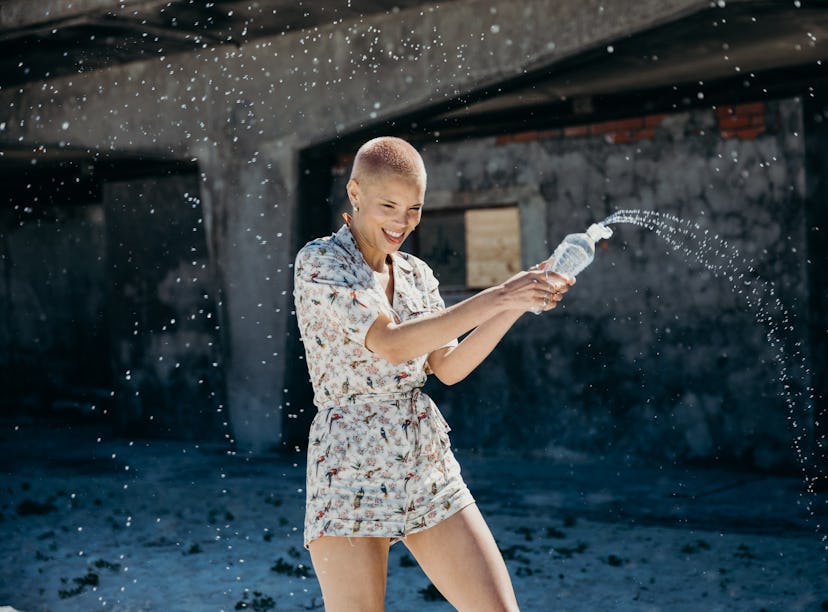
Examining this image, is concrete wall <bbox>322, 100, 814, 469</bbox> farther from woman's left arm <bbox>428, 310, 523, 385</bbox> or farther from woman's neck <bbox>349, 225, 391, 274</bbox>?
woman's neck <bbox>349, 225, 391, 274</bbox>

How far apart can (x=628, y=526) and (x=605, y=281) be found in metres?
2.97

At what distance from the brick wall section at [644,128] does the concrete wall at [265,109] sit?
1.33m

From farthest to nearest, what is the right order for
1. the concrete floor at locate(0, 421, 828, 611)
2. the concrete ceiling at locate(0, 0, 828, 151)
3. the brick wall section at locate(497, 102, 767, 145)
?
the brick wall section at locate(497, 102, 767, 145) → the concrete ceiling at locate(0, 0, 828, 151) → the concrete floor at locate(0, 421, 828, 611)

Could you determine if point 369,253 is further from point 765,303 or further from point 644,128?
point 644,128

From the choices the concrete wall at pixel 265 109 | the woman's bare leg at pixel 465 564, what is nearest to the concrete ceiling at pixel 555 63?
the concrete wall at pixel 265 109

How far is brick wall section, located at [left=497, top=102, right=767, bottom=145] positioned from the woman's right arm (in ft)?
21.8

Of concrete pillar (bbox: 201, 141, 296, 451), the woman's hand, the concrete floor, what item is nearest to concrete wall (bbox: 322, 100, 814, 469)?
the concrete floor

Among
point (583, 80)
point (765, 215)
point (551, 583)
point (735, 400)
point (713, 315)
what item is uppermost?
point (583, 80)

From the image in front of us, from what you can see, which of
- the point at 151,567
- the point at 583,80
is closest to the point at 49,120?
the point at 583,80

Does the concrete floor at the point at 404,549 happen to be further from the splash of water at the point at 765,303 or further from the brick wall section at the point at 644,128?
the brick wall section at the point at 644,128

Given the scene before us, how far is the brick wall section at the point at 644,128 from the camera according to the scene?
27.6 ft

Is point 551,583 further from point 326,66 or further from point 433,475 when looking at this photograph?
point 326,66

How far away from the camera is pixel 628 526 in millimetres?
6660

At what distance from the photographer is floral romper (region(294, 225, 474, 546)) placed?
2.52 meters
